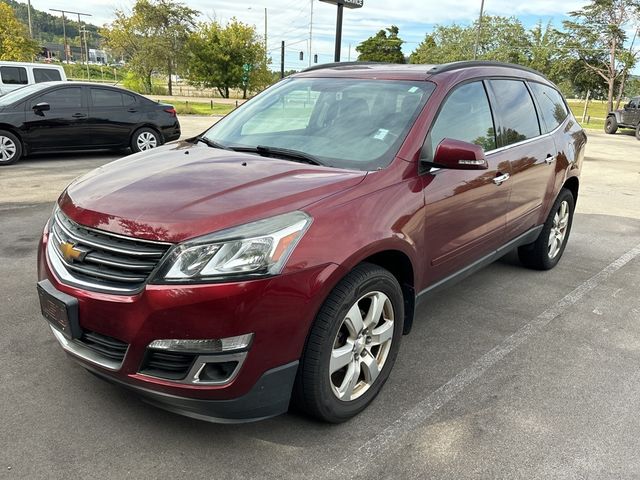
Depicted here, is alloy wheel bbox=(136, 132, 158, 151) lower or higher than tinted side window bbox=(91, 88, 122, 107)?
lower

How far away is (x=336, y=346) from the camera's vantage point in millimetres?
2551

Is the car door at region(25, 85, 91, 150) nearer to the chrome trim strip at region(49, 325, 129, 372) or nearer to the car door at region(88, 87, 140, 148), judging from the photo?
the car door at region(88, 87, 140, 148)

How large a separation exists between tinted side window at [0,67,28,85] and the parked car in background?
560cm

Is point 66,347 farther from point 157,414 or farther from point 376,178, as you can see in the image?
point 376,178

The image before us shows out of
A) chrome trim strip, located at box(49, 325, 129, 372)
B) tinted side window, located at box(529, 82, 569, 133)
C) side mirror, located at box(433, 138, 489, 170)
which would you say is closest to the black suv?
tinted side window, located at box(529, 82, 569, 133)

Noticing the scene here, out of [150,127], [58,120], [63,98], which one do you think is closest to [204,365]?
[58,120]

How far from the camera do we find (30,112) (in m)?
9.46

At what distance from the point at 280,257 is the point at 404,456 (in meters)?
1.10

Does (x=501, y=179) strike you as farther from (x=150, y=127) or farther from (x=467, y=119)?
(x=150, y=127)

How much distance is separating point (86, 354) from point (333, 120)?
6.41ft

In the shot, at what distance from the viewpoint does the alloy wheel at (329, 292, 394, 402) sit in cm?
253

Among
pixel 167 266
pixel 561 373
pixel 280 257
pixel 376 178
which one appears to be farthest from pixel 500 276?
pixel 167 266

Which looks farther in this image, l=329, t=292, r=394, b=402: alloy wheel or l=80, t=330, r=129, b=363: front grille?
l=329, t=292, r=394, b=402: alloy wheel

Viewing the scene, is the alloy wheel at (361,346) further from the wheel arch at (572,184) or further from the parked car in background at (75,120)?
the parked car in background at (75,120)
